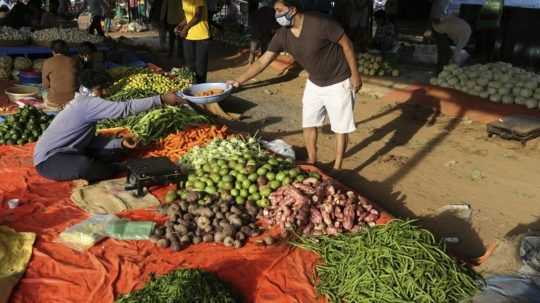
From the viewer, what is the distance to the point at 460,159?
649 cm

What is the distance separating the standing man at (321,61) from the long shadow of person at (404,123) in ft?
3.41

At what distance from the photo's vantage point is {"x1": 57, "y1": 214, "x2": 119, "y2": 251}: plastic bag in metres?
3.88

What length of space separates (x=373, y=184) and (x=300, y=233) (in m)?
1.94

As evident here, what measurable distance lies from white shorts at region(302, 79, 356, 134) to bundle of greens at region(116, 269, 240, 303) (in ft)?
9.02

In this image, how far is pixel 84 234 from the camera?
12.9ft

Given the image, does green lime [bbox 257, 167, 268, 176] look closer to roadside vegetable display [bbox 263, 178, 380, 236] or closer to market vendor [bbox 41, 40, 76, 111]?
roadside vegetable display [bbox 263, 178, 380, 236]

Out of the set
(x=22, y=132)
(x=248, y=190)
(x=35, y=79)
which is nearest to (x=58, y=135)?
(x=22, y=132)

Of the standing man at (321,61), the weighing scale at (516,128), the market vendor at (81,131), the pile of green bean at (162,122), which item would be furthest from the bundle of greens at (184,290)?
the weighing scale at (516,128)

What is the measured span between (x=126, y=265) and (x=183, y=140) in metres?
2.20

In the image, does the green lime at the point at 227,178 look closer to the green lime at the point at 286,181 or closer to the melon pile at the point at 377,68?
the green lime at the point at 286,181

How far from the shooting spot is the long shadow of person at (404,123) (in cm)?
694

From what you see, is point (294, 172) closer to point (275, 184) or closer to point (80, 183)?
point (275, 184)

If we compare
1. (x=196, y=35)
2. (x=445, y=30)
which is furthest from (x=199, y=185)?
(x=445, y=30)

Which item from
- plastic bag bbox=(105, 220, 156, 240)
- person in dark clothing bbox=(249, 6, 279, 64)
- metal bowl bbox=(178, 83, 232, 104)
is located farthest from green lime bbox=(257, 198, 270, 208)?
person in dark clothing bbox=(249, 6, 279, 64)
